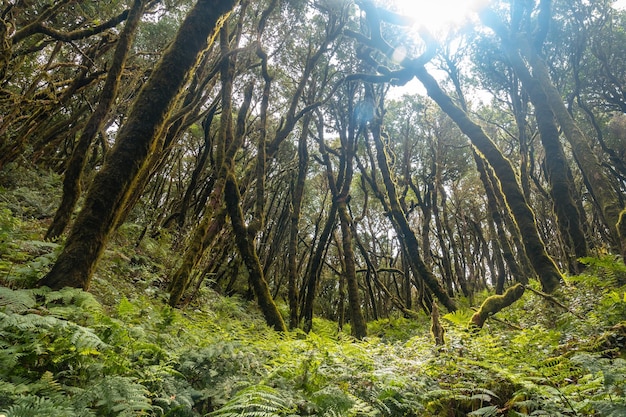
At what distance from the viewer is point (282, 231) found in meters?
18.5

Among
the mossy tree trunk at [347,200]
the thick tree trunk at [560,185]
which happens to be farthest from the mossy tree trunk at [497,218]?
the mossy tree trunk at [347,200]

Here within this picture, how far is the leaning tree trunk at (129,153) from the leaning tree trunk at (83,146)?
2.34 meters

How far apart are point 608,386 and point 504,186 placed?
178 inches

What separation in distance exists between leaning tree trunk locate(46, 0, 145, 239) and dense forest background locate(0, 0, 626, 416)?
0.03 m

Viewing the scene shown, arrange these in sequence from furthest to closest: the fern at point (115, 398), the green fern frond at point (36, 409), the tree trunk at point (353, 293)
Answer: the tree trunk at point (353, 293) < the fern at point (115, 398) < the green fern frond at point (36, 409)

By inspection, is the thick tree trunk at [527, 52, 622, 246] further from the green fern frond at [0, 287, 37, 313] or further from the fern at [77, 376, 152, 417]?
the green fern frond at [0, 287, 37, 313]

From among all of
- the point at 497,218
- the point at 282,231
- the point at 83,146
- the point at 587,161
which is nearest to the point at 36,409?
the point at 83,146

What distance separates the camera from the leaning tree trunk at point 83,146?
554cm

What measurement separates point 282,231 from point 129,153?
1502 centimetres

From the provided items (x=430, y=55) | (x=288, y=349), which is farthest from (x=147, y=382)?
(x=430, y=55)

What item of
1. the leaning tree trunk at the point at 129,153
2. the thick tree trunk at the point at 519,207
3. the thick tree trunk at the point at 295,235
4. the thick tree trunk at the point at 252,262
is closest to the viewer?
the leaning tree trunk at the point at 129,153

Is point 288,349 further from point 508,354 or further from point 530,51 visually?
point 530,51

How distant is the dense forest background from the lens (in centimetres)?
234

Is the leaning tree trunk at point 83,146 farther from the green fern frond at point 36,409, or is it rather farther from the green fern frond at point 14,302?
the green fern frond at point 36,409
